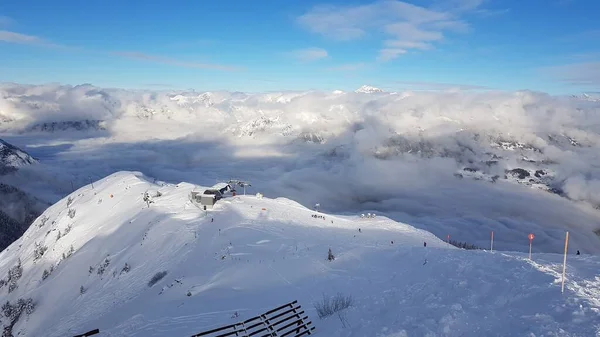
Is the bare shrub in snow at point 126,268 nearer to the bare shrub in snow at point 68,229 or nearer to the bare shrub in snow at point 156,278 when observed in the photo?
the bare shrub in snow at point 156,278

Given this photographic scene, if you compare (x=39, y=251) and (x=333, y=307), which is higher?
(x=333, y=307)

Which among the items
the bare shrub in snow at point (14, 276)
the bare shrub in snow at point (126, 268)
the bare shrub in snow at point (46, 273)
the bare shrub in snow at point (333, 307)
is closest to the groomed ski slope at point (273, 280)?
the bare shrub in snow at point (126, 268)

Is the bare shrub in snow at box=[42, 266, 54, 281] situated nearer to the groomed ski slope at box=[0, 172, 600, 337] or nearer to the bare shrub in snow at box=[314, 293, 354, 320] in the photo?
the groomed ski slope at box=[0, 172, 600, 337]

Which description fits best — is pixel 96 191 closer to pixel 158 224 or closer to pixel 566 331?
pixel 158 224

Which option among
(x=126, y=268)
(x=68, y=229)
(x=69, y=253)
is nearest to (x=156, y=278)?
(x=126, y=268)

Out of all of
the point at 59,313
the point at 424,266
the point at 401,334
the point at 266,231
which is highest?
the point at 401,334

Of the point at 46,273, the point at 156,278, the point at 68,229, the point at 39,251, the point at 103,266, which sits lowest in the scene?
the point at 46,273

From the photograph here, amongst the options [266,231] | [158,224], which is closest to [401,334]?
[266,231]

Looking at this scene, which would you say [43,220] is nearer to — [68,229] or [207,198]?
[68,229]
